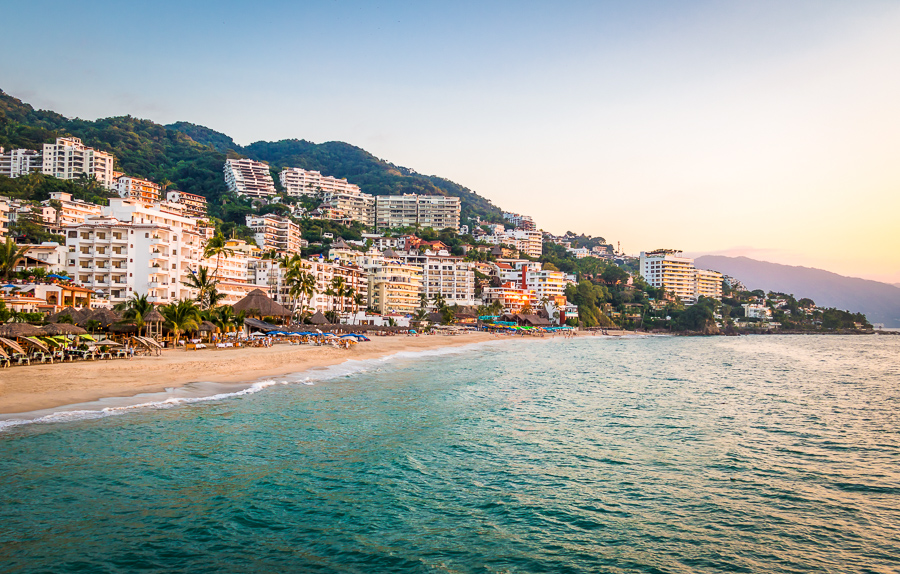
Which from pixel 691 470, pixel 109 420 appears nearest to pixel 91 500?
pixel 109 420

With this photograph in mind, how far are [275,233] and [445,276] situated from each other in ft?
132

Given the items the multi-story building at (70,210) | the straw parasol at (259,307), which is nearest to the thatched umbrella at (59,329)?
the straw parasol at (259,307)

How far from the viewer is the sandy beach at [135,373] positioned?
2097 centimetres

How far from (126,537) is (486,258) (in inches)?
5750

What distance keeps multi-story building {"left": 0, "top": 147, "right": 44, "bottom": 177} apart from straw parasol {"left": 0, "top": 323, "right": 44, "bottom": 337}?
417 ft

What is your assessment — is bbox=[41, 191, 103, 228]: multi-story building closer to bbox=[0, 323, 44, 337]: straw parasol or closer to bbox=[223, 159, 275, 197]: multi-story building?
bbox=[0, 323, 44, 337]: straw parasol

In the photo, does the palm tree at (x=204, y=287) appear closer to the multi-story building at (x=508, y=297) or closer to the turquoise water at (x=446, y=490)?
the turquoise water at (x=446, y=490)

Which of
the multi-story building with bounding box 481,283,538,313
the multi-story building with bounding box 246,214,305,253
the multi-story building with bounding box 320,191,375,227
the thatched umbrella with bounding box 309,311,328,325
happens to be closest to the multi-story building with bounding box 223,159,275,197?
the multi-story building with bounding box 320,191,375,227

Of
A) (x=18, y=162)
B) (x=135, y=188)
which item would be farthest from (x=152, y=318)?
(x=18, y=162)

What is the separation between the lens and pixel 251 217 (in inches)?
5054

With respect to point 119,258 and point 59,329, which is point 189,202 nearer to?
point 119,258

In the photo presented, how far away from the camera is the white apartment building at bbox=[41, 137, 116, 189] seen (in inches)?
5177

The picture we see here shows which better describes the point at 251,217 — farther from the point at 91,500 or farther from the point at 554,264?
the point at 91,500

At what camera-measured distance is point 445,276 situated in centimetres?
12775
